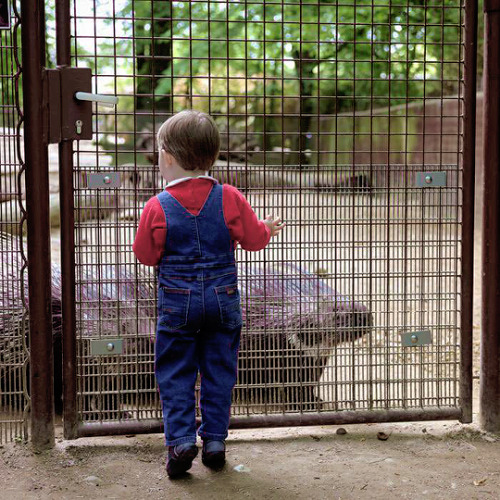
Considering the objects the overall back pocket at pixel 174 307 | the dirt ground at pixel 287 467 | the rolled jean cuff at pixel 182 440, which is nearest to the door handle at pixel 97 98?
the overall back pocket at pixel 174 307

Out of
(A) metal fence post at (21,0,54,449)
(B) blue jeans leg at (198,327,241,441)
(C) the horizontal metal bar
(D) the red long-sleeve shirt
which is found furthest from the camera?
(C) the horizontal metal bar

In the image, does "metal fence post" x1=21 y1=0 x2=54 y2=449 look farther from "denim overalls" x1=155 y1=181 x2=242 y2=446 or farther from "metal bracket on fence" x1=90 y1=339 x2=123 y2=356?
"denim overalls" x1=155 y1=181 x2=242 y2=446

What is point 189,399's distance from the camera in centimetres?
313

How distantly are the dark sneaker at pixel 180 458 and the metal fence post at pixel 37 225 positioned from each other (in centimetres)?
67

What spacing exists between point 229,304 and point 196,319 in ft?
0.50

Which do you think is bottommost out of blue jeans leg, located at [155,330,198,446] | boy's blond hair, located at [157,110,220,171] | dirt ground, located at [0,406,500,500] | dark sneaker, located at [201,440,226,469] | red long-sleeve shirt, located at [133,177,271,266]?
dirt ground, located at [0,406,500,500]

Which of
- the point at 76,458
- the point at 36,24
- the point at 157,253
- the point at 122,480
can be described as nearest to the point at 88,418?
the point at 76,458

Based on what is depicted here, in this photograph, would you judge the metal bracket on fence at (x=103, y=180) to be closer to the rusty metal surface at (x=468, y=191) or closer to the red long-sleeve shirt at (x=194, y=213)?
the red long-sleeve shirt at (x=194, y=213)

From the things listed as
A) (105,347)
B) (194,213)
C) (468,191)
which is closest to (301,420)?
(105,347)

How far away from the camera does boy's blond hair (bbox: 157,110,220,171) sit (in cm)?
301

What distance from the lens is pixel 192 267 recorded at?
301 cm

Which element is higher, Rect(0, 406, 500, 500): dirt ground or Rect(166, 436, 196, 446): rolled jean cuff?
Rect(166, 436, 196, 446): rolled jean cuff

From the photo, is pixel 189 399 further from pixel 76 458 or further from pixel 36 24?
pixel 36 24

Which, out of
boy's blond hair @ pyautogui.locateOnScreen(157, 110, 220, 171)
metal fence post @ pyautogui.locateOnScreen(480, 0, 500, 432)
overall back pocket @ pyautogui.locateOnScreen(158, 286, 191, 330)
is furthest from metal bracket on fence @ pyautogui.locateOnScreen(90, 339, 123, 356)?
metal fence post @ pyautogui.locateOnScreen(480, 0, 500, 432)
